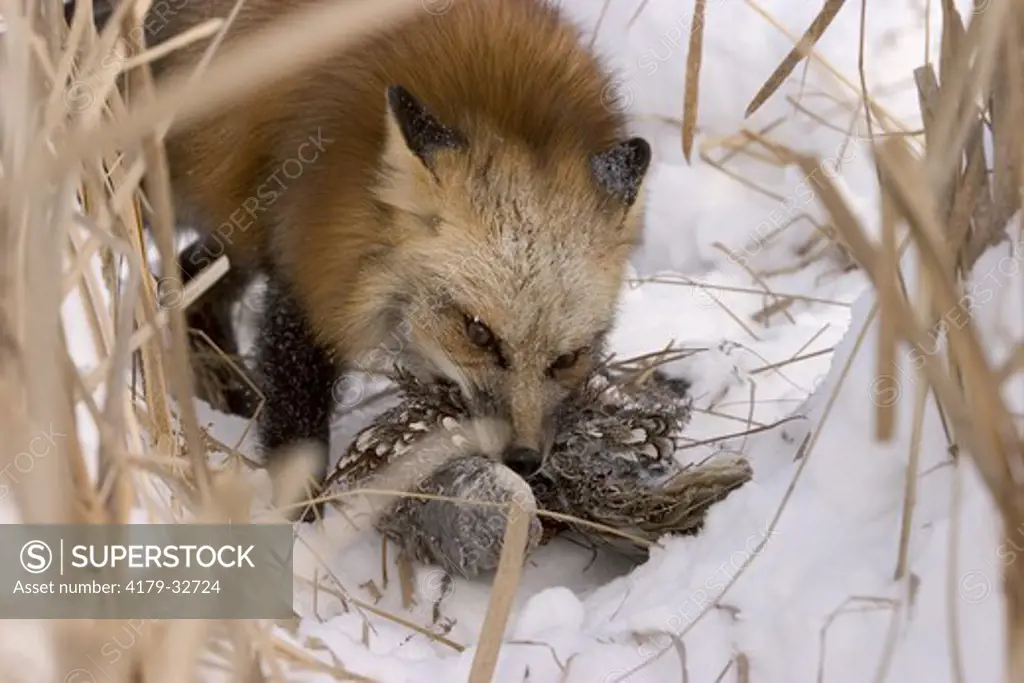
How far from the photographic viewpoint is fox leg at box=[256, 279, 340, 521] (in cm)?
346

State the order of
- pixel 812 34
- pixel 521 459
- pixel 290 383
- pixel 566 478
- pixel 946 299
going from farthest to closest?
pixel 290 383, pixel 566 478, pixel 521 459, pixel 812 34, pixel 946 299

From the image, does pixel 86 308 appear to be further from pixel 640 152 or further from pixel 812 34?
pixel 640 152

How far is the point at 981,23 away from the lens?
158cm

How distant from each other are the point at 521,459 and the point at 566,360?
0.34 metres

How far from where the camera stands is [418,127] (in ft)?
9.08

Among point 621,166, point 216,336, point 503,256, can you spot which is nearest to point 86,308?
point 503,256

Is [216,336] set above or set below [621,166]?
above

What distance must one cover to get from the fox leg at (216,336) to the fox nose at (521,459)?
1.39 meters

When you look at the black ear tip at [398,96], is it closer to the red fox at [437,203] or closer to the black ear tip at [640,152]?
the red fox at [437,203]

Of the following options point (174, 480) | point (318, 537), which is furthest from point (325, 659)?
point (318, 537)

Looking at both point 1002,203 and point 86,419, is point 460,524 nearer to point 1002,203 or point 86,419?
point 86,419

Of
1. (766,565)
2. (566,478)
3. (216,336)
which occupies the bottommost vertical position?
(766,565)

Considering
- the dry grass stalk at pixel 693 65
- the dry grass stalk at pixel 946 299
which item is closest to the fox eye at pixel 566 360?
the dry grass stalk at pixel 693 65

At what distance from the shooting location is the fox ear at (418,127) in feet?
8.98
